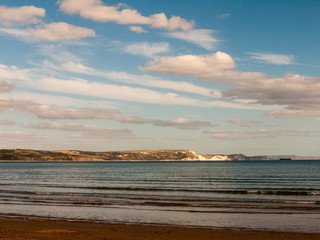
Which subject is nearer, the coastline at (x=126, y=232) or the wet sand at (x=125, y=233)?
the wet sand at (x=125, y=233)

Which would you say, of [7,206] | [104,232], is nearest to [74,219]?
[104,232]

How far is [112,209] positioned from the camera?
120 feet

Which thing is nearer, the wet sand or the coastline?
the wet sand

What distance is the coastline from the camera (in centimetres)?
2288

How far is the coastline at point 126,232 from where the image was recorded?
22.9 meters

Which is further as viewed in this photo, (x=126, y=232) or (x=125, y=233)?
(x=126, y=232)

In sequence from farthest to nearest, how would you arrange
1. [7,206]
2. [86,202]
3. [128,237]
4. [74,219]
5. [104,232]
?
[86,202] < [7,206] < [74,219] < [104,232] < [128,237]

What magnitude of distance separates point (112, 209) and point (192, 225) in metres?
11.5

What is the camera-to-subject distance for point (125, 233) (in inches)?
960

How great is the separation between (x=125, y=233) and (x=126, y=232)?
33cm

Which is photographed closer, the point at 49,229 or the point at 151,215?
the point at 49,229

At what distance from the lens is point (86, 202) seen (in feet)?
139

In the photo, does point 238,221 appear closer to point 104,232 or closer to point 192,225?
point 192,225

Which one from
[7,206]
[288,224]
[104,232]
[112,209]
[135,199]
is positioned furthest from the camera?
[135,199]
